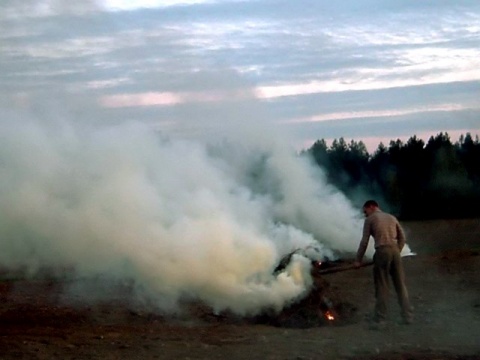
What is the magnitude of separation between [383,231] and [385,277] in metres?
0.83

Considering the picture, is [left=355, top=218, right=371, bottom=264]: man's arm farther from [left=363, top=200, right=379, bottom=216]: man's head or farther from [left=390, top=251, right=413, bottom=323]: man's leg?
[left=390, top=251, right=413, bottom=323]: man's leg

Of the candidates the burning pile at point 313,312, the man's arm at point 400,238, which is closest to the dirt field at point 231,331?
the burning pile at point 313,312

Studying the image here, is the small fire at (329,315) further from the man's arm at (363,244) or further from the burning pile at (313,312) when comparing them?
the man's arm at (363,244)

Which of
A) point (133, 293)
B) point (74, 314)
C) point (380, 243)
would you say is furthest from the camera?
point (133, 293)

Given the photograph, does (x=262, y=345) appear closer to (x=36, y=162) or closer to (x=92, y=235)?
(x=92, y=235)

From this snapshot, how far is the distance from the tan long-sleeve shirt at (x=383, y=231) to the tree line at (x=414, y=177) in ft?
116

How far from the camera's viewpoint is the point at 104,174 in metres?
17.5

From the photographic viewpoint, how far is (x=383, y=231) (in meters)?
15.4

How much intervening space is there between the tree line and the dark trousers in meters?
35.6

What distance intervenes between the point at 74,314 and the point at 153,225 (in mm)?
2299

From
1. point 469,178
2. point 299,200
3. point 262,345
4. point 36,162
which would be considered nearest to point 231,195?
point 36,162

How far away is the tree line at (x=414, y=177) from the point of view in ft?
184

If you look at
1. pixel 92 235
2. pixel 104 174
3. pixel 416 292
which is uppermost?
pixel 104 174

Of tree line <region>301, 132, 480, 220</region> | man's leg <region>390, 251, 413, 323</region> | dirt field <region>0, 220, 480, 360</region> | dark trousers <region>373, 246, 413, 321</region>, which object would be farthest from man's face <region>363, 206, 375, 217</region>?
tree line <region>301, 132, 480, 220</region>
